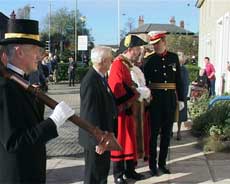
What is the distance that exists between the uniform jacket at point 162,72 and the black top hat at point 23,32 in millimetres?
3636

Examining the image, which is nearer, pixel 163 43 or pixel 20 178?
pixel 20 178

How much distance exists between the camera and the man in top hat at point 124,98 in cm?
607

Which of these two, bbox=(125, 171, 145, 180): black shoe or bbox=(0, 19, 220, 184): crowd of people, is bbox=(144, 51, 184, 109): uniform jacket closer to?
bbox=(0, 19, 220, 184): crowd of people

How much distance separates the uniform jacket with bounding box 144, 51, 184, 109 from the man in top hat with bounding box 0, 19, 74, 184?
369 centimetres

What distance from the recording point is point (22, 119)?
2.86 m

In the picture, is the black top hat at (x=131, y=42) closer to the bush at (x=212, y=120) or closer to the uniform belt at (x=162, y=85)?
the uniform belt at (x=162, y=85)

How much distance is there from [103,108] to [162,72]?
2099 millimetres

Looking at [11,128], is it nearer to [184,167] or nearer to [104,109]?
[104,109]

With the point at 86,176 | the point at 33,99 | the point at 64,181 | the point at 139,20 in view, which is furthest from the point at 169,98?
the point at 139,20

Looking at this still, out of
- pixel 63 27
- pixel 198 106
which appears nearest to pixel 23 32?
pixel 198 106

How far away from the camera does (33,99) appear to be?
9.81 feet

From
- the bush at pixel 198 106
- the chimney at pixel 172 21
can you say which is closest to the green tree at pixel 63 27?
the chimney at pixel 172 21

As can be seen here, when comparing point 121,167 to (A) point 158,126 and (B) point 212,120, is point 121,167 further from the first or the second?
(B) point 212,120

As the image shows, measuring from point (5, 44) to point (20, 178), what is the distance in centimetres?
86
